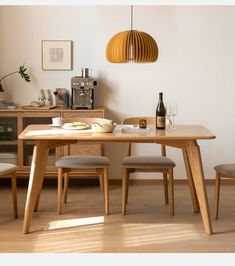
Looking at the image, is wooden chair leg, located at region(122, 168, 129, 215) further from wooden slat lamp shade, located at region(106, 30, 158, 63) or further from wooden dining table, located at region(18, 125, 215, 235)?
wooden slat lamp shade, located at region(106, 30, 158, 63)

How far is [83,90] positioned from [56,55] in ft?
1.55

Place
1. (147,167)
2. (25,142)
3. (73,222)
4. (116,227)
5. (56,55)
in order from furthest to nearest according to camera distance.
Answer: (56,55) → (25,142) → (147,167) → (73,222) → (116,227)

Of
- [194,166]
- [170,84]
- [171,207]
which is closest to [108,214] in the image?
[171,207]

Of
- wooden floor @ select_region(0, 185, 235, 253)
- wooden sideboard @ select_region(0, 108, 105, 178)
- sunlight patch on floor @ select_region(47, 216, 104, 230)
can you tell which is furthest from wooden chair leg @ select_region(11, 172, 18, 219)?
wooden sideboard @ select_region(0, 108, 105, 178)

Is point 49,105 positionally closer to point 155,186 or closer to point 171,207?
point 155,186

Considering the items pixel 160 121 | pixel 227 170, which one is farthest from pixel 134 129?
pixel 227 170

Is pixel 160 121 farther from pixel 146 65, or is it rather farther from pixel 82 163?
pixel 146 65

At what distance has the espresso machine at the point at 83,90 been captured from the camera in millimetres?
5340

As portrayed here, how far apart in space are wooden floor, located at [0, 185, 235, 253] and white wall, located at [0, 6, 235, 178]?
87cm

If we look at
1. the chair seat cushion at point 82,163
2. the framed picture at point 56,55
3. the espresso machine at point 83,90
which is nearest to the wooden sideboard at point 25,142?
the espresso machine at point 83,90

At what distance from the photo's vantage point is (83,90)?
5344 millimetres

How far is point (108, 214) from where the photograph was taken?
4293 mm

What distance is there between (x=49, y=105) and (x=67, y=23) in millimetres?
835

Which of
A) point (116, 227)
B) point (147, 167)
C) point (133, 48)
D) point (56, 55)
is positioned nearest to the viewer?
point (133, 48)
